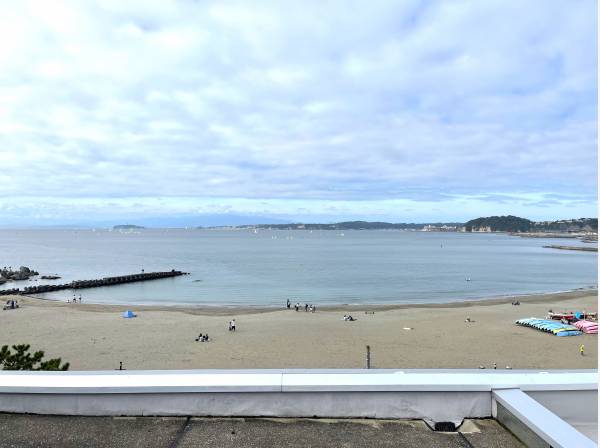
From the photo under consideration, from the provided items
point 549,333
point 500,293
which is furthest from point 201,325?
point 500,293

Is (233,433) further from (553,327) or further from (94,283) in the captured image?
(94,283)

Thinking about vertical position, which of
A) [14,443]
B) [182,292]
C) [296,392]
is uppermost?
[296,392]

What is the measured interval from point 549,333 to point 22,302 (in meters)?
42.0

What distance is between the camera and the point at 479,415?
3.76 metres

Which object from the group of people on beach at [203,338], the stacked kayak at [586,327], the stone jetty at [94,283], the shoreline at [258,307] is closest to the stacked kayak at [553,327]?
the stacked kayak at [586,327]

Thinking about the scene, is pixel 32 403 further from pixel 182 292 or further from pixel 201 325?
pixel 182 292

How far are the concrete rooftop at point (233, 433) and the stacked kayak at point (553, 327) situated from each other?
26.7m

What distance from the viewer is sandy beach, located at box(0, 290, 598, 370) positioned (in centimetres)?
2072

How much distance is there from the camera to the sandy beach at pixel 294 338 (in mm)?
20719

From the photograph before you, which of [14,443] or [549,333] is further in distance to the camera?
[549,333]

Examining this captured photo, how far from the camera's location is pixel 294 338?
25.6 m

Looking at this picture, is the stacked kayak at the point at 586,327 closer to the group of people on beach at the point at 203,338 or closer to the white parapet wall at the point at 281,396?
the group of people on beach at the point at 203,338

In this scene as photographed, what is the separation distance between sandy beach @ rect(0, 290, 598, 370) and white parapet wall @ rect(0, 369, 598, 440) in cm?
1628

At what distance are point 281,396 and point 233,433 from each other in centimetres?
47
